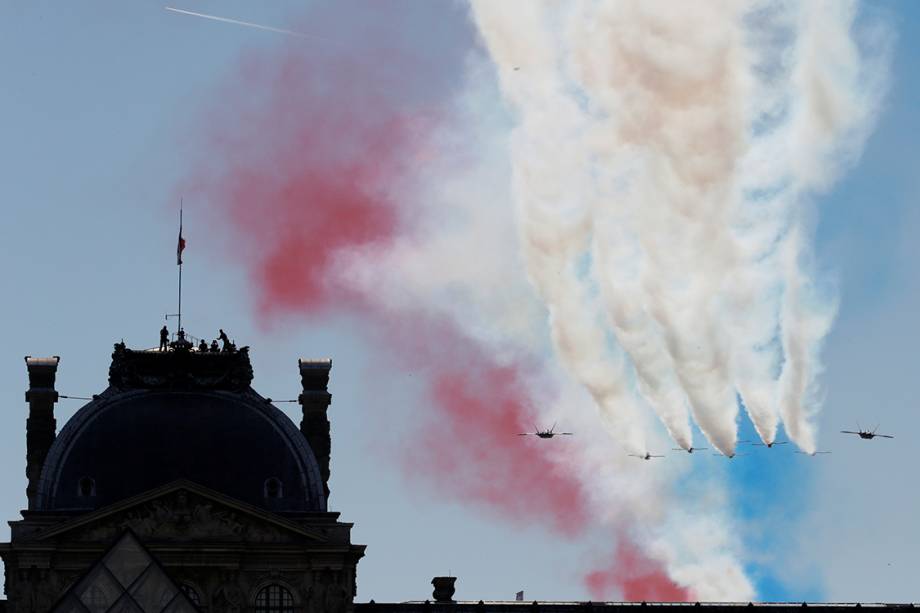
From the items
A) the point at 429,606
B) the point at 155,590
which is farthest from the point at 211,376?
the point at 155,590

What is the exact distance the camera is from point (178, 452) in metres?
152

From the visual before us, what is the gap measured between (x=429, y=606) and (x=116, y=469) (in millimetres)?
14709

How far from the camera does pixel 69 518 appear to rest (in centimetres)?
14962

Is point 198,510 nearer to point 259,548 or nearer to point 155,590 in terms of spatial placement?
point 259,548

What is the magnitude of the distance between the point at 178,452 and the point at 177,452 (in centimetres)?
4

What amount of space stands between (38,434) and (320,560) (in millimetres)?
13475

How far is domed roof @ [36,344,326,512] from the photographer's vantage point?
5945 inches

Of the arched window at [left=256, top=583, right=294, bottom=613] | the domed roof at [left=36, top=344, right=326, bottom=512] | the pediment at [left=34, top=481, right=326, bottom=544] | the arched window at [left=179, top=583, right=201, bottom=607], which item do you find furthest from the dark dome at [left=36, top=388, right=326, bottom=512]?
the arched window at [left=179, top=583, right=201, bottom=607]

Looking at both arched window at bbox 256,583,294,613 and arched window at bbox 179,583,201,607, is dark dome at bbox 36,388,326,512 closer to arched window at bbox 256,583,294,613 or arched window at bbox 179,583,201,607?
arched window at bbox 256,583,294,613

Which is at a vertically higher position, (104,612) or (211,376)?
(211,376)

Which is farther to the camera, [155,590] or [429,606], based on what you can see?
[429,606]

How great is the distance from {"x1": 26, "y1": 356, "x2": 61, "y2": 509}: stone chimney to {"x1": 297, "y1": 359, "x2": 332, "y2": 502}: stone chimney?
35.1ft

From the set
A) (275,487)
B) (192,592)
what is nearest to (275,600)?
(192,592)

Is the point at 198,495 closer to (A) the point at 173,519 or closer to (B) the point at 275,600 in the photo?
(A) the point at 173,519
